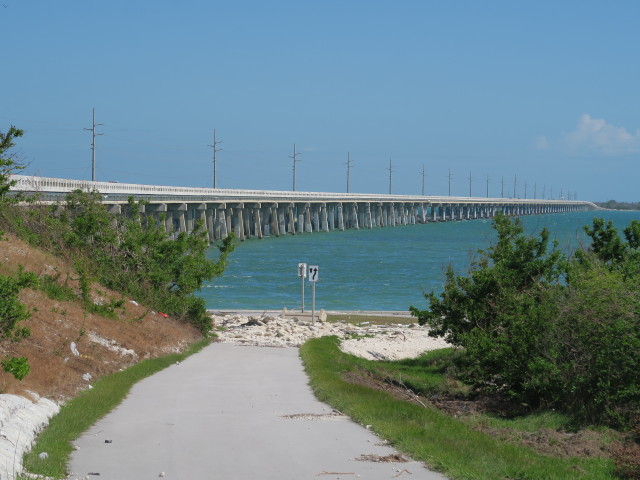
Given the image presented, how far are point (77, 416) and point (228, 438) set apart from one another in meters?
2.75

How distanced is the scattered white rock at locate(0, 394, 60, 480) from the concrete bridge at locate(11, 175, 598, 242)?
83.2ft

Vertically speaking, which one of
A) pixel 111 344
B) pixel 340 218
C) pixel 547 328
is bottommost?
pixel 340 218

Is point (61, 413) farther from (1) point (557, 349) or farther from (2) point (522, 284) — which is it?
(2) point (522, 284)

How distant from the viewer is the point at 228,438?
1330cm

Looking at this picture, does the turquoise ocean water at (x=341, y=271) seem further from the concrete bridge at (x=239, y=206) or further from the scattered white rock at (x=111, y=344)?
the scattered white rock at (x=111, y=344)

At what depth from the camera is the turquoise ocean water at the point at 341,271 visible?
58.5 meters

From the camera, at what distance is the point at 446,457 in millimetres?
11758

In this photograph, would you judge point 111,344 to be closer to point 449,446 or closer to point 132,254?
point 132,254

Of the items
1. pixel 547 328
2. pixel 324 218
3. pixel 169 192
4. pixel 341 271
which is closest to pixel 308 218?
pixel 324 218

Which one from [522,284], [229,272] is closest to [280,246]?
[229,272]

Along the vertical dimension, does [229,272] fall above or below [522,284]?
below

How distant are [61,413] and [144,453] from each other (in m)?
3.26

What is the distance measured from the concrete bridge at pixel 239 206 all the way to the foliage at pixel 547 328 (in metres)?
18.3

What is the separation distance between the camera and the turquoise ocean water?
5847cm
